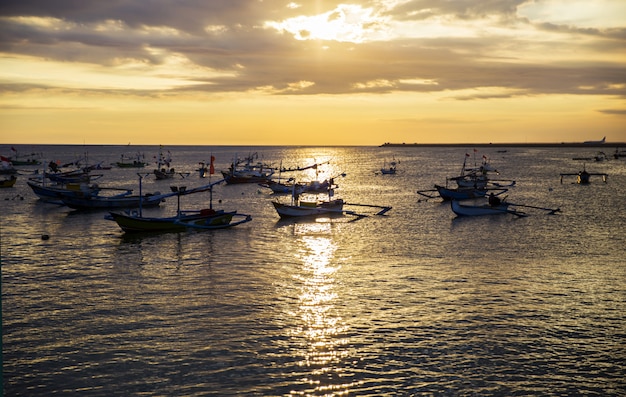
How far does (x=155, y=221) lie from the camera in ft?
150

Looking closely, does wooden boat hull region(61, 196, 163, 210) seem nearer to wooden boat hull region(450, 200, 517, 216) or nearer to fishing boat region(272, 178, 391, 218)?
fishing boat region(272, 178, 391, 218)

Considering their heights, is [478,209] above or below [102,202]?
above

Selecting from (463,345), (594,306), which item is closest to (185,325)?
(463,345)

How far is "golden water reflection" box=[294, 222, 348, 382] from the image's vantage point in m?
19.5

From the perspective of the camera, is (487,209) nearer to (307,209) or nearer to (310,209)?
(310,209)

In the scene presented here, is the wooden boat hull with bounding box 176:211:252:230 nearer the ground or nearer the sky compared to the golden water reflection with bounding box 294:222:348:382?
nearer the sky

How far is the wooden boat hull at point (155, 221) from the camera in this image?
44.9 metres

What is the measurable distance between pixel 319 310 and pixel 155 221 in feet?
80.4

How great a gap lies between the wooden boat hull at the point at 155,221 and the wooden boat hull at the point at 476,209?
21779 millimetres

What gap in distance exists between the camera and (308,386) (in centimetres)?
1747

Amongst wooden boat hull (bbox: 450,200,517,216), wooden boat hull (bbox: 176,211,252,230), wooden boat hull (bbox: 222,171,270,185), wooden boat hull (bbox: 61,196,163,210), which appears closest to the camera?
wooden boat hull (bbox: 176,211,252,230)

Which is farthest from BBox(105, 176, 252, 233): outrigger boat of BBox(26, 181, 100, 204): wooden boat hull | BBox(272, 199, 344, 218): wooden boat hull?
BBox(26, 181, 100, 204): wooden boat hull

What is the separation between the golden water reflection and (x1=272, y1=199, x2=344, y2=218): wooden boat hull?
40.9 feet

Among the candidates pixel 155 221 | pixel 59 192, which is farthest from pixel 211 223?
pixel 59 192
